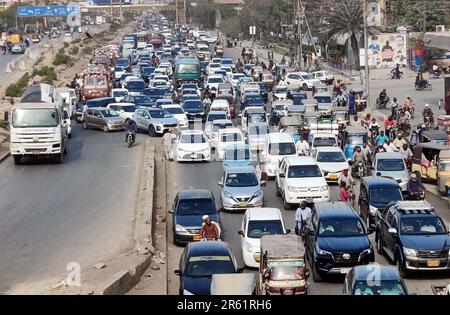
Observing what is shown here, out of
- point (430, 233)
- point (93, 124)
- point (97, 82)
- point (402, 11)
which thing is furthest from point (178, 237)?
point (402, 11)

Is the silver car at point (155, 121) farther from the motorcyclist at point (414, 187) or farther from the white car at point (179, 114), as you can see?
the motorcyclist at point (414, 187)

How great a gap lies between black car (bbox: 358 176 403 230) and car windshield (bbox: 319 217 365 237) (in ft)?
12.3

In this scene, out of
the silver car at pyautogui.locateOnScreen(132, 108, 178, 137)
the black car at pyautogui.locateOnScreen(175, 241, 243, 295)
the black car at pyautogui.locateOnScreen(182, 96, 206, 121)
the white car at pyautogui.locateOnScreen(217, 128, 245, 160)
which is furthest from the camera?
the black car at pyautogui.locateOnScreen(182, 96, 206, 121)

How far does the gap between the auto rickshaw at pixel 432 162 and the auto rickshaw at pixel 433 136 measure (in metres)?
1.95

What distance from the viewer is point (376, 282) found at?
16.2 m

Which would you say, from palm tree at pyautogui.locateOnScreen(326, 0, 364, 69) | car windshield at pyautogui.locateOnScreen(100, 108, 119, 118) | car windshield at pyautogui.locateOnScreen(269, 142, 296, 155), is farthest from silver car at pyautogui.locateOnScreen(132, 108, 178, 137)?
palm tree at pyautogui.locateOnScreen(326, 0, 364, 69)

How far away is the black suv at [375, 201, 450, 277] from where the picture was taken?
65.4 ft

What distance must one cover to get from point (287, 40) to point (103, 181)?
9606 centimetres

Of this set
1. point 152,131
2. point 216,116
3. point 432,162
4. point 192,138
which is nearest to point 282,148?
point 432,162

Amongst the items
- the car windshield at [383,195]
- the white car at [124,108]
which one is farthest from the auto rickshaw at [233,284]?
the white car at [124,108]

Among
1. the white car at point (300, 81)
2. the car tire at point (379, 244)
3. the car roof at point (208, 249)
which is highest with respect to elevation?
the white car at point (300, 81)

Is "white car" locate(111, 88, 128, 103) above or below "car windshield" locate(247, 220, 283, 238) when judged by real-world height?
above

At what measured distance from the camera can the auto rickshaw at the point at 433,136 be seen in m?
34.8

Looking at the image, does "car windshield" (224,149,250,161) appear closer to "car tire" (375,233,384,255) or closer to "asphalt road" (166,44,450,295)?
"asphalt road" (166,44,450,295)
